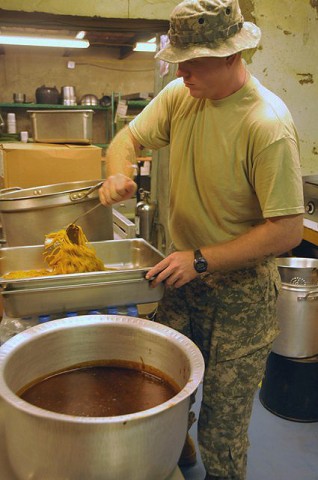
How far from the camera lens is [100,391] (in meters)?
1.06

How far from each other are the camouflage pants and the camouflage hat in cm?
80

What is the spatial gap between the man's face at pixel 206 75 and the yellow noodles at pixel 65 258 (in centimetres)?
72

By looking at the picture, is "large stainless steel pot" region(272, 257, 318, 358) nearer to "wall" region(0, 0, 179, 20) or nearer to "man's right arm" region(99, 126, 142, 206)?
"man's right arm" region(99, 126, 142, 206)

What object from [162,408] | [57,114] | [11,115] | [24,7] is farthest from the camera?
[11,115]

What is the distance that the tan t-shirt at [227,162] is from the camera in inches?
56.4

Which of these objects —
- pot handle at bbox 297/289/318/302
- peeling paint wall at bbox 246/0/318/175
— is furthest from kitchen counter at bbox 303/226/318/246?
peeling paint wall at bbox 246/0/318/175

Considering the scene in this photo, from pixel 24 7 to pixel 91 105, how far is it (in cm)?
548

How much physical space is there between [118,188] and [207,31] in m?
0.62

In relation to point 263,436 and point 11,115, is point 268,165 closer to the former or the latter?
point 263,436

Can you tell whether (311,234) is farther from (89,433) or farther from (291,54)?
(89,433)

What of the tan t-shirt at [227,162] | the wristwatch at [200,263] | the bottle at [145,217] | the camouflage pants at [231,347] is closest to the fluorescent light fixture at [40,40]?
the bottle at [145,217]

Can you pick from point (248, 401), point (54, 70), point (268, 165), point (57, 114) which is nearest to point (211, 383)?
point (248, 401)

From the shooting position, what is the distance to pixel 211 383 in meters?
1.74

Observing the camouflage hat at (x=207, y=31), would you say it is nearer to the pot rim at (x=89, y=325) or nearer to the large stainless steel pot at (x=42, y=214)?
the large stainless steel pot at (x=42, y=214)
